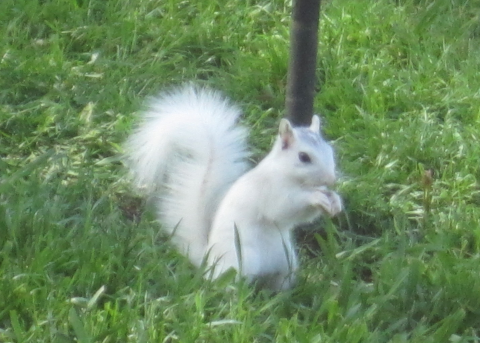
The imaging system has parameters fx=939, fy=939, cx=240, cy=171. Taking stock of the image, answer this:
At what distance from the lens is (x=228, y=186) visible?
293cm

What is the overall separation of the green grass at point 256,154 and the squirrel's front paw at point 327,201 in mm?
117

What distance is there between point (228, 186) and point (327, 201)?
15.6 inches

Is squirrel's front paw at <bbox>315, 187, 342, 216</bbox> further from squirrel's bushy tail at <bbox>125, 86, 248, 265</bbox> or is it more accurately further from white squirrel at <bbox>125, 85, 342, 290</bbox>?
squirrel's bushy tail at <bbox>125, 86, 248, 265</bbox>

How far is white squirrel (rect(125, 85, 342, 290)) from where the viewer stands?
266cm

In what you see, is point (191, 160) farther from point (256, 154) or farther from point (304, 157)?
point (256, 154)

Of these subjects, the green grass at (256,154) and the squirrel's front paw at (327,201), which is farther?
the squirrel's front paw at (327,201)

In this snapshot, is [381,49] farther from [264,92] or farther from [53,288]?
[53,288]

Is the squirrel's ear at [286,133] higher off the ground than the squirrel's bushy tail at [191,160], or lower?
higher

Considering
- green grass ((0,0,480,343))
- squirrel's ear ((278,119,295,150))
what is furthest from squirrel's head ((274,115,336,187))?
green grass ((0,0,480,343))

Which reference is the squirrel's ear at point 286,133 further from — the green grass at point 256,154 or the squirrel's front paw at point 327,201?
the green grass at point 256,154

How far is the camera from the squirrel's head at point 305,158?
2.68 m

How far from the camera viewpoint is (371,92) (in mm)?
3812

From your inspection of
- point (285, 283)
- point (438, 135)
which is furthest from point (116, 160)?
point (438, 135)

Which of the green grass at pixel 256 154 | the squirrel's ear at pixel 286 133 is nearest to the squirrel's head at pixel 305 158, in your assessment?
the squirrel's ear at pixel 286 133
